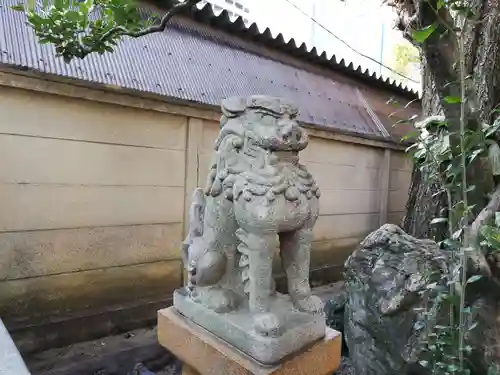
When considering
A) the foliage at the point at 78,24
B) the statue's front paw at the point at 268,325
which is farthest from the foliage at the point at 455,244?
the foliage at the point at 78,24

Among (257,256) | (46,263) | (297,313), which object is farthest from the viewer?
(46,263)

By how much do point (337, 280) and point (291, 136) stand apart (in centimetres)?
367

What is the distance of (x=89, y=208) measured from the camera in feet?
9.54

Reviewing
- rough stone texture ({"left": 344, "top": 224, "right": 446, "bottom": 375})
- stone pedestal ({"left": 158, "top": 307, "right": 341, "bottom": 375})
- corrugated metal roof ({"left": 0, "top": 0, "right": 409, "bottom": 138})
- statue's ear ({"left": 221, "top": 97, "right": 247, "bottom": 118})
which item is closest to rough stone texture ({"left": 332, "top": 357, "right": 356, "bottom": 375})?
rough stone texture ({"left": 344, "top": 224, "right": 446, "bottom": 375})

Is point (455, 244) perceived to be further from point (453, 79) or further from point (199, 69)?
point (199, 69)

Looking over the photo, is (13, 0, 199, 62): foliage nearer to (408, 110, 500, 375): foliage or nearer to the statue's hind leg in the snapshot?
the statue's hind leg

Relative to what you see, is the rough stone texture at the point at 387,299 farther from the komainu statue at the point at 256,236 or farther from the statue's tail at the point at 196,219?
the statue's tail at the point at 196,219

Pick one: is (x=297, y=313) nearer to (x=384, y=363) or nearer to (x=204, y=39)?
(x=384, y=363)

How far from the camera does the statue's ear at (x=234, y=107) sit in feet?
5.84

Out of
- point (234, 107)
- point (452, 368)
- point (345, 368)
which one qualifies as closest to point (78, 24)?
point (234, 107)

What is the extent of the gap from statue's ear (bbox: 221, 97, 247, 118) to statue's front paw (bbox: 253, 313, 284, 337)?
897 millimetres

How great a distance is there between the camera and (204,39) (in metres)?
4.03

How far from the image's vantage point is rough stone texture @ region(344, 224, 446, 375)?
7.80 ft

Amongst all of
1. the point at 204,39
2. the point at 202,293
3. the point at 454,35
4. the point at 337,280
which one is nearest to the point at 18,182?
the point at 202,293
